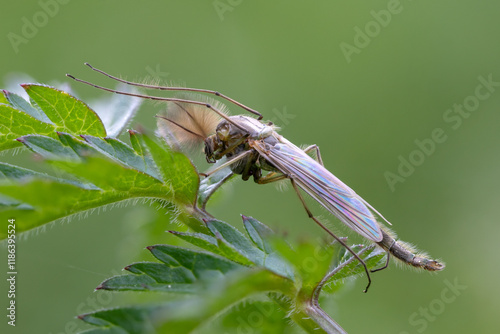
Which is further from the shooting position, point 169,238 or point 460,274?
point 460,274

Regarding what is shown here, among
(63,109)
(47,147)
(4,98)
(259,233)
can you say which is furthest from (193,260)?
(4,98)

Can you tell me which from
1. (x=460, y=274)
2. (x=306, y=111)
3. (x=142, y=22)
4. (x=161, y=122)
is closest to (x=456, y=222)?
(x=460, y=274)

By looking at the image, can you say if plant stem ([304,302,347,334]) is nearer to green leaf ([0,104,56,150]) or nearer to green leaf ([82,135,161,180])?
green leaf ([82,135,161,180])

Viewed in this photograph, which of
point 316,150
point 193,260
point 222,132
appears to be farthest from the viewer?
point 316,150

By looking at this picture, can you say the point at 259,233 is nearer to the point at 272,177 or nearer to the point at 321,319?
the point at 321,319

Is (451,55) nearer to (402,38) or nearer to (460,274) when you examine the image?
(402,38)

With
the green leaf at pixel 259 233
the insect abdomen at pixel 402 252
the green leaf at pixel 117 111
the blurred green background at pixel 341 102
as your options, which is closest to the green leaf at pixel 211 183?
the green leaf at pixel 259 233
